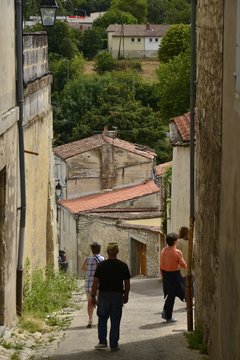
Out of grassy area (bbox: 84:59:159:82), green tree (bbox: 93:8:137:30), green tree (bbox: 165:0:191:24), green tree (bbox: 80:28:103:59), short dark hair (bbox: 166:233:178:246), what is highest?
green tree (bbox: 165:0:191:24)

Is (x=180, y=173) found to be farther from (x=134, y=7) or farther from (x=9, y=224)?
(x=134, y=7)

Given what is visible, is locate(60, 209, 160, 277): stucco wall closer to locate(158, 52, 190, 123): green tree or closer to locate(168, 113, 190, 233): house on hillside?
locate(168, 113, 190, 233): house on hillside

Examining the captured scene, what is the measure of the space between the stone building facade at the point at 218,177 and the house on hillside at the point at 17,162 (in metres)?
2.25

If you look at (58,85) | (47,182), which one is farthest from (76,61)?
(47,182)

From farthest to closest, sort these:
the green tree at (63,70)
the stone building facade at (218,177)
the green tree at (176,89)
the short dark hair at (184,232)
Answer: the green tree at (63,70)
the green tree at (176,89)
the short dark hair at (184,232)
the stone building facade at (218,177)

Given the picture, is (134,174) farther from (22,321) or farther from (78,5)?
(78,5)

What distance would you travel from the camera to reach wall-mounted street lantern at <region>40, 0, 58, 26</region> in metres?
14.1

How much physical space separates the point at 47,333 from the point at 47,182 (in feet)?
19.8

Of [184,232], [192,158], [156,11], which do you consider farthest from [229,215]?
[156,11]

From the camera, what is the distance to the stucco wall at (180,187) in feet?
66.2

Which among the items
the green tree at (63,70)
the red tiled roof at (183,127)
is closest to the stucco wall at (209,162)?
the red tiled roof at (183,127)

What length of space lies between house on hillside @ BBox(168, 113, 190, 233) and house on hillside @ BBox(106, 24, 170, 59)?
89916mm

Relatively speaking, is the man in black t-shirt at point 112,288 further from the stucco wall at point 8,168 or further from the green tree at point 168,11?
the green tree at point 168,11

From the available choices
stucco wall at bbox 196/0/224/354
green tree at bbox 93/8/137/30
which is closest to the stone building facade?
stucco wall at bbox 196/0/224/354
